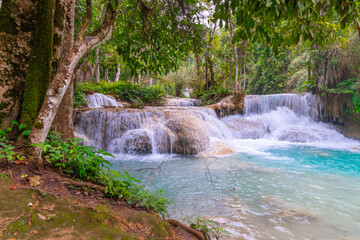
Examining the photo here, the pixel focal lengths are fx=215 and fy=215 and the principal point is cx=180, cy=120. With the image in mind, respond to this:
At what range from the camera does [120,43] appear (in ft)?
15.2

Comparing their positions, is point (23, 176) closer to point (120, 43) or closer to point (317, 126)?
point (120, 43)

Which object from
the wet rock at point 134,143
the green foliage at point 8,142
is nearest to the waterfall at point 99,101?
the wet rock at point 134,143

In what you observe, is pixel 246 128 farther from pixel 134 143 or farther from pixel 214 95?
pixel 134 143

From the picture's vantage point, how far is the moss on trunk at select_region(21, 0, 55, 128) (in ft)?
8.57

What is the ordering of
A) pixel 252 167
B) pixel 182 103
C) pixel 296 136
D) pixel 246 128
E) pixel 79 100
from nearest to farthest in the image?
1. pixel 252 167
2. pixel 79 100
3. pixel 296 136
4. pixel 246 128
5. pixel 182 103

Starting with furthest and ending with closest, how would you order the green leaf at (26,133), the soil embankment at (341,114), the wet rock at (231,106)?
the wet rock at (231,106)
the soil embankment at (341,114)
the green leaf at (26,133)

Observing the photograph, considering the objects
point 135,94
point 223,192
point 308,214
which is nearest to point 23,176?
point 223,192

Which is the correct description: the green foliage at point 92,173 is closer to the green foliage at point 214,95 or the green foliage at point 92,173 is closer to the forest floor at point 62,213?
the forest floor at point 62,213

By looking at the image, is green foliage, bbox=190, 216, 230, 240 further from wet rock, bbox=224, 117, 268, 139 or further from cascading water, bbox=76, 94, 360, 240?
wet rock, bbox=224, 117, 268, 139

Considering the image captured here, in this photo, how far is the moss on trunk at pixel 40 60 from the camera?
2.61 metres

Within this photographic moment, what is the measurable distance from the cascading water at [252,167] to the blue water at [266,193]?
0.05ft

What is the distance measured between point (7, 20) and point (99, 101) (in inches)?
380

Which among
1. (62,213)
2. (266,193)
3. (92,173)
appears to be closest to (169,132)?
(266,193)

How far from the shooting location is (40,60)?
108 inches
